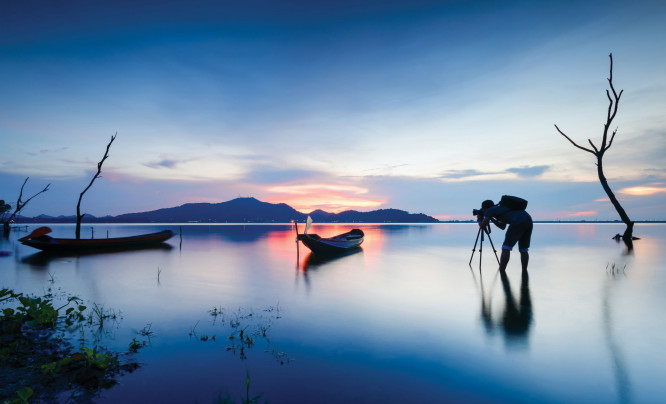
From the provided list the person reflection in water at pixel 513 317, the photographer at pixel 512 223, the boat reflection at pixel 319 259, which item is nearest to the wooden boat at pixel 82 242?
the boat reflection at pixel 319 259

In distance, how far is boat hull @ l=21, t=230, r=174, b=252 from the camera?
75.5 feet

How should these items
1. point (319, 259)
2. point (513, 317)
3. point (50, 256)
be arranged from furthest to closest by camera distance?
point (50, 256) → point (319, 259) → point (513, 317)

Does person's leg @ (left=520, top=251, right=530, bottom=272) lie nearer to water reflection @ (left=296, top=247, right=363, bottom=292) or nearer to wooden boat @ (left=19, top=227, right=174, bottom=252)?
water reflection @ (left=296, top=247, right=363, bottom=292)

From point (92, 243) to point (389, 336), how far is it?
28503 millimetres

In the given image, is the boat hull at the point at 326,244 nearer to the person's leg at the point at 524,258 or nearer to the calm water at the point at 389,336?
the calm water at the point at 389,336

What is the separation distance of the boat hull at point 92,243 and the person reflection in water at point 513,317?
28176 millimetres

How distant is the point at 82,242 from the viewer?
24.9 metres

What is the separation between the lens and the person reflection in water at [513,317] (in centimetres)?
693

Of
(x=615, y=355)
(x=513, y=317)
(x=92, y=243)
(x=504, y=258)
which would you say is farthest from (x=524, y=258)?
(x=92, y=243)

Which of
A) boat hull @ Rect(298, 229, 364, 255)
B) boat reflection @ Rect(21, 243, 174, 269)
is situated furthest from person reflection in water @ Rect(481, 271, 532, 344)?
boat reflection @ Rect(21, 243, 174, 269)

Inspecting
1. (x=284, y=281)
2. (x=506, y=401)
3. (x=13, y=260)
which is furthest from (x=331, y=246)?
(x=13, y=260)

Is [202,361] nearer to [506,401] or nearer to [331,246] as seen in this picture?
[506,401]

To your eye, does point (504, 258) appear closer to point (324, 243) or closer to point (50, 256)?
point (324, 243)

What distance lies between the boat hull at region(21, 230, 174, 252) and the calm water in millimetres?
10469
